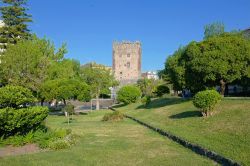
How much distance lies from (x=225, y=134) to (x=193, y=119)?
5708 mm

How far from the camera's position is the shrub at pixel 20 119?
1418cm

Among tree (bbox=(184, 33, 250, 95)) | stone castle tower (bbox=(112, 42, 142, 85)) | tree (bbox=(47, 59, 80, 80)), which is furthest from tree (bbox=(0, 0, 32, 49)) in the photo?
stone castle tower (bbox=(112, 42, 142, 85))

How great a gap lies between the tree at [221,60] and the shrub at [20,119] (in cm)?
1518

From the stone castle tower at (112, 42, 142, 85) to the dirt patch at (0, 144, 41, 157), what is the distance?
8614 centimetres

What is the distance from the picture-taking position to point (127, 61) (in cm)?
10075

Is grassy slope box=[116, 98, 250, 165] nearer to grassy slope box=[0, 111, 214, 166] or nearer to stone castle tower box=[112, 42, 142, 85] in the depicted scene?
grassy slope box=[0, 111, 214, 166]

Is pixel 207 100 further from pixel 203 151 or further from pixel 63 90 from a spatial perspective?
pixel 63 90

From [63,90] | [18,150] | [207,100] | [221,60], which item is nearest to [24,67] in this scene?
[63,90]

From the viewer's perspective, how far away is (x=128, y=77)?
3991 inches

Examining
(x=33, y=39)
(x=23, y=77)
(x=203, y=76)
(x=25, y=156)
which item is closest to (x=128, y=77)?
(x=33, y=39)

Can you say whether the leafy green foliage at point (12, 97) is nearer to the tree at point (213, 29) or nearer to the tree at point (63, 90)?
the tree at point (63, 90)

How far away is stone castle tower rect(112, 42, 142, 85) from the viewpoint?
10062 centimetres

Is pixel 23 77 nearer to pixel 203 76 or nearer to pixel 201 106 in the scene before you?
pixel 203 76

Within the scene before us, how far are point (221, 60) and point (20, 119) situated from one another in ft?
57.9
